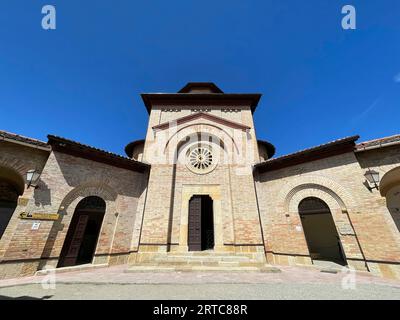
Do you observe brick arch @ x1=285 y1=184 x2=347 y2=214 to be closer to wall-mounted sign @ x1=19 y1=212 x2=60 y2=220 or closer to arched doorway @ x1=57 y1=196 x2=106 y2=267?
arched doorway @ x1=57 y1=196 x2=106 y2=267

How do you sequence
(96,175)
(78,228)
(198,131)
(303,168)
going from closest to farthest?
(78,228)
(96,175)
(303,168)
(198,131)

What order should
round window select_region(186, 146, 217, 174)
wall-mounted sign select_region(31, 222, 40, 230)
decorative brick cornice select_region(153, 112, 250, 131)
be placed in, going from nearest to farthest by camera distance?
wall-mounted sign select_region(31, 222, 40, 230) → round window select_region(186, 146, 217, 174) → decorative brick cornice select_region(153, 112, 250, 131)

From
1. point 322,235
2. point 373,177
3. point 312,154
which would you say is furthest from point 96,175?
point 322,235

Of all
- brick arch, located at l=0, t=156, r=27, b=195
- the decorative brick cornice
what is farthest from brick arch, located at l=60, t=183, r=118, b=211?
the decorative brick cornice

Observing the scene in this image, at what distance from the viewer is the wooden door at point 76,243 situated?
7.06 metres

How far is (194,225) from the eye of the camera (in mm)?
8984

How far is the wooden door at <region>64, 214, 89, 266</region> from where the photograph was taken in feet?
23.2

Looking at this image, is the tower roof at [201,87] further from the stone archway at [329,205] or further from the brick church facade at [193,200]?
the stone archway at [329,205]

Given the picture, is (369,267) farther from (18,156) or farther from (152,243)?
(18,156)

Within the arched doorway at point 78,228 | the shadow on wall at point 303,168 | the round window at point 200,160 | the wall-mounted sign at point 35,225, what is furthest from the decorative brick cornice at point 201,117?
the wall-mounted sign at point 35,225

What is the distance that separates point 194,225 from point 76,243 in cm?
533

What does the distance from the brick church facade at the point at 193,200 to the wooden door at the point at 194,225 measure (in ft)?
0.17

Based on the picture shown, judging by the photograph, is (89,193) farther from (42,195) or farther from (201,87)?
(201,87)

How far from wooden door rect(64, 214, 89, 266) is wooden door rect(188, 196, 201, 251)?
4.92m
